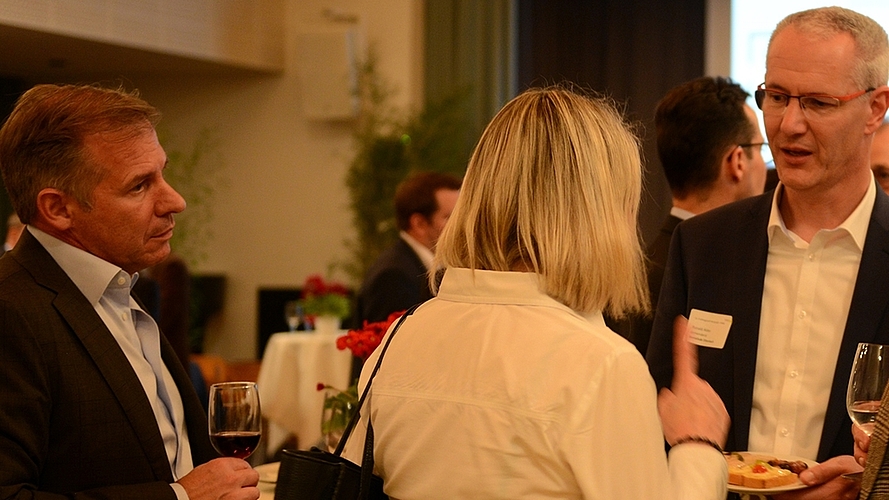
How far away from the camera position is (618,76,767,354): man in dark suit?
308 centimetres

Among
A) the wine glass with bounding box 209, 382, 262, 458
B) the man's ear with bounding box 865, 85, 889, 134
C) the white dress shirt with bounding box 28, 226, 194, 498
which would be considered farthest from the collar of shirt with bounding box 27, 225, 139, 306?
the man's ear with bounding box 865, 85, 889, 134

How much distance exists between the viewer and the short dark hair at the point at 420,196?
15.3 ft

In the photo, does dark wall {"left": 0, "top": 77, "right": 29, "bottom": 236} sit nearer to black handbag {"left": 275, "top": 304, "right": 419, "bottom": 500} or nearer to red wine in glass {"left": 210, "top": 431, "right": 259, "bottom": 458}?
red wine in glass {"left": 210, "top": 431, "right": 259, "bottom": 458}

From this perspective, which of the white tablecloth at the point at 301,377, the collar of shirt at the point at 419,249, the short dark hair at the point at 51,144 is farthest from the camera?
the white tablecloth at the point at 301,377

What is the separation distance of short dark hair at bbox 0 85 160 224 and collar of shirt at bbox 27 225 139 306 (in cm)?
7

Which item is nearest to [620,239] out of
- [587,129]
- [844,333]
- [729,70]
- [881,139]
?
Result: [587,129]

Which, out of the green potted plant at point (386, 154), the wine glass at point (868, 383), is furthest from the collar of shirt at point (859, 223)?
the green potted plant at point (386, 154)

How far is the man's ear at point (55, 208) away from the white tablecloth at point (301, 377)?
167 inches

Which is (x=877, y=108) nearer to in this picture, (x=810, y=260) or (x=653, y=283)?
(x=810, y=260)

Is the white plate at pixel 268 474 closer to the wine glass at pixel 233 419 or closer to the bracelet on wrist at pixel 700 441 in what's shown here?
the wine glass at pixel 233 419

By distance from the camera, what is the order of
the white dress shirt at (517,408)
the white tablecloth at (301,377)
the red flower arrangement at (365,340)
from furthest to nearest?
the white tablecloth at (301,377), the red flower arrangement at (365,340), the white dress shirt at (517,408)

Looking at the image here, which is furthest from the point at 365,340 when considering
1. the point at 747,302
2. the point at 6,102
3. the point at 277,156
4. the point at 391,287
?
the point at 6,102

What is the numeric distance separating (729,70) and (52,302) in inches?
251

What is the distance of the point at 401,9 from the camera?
817 cm
